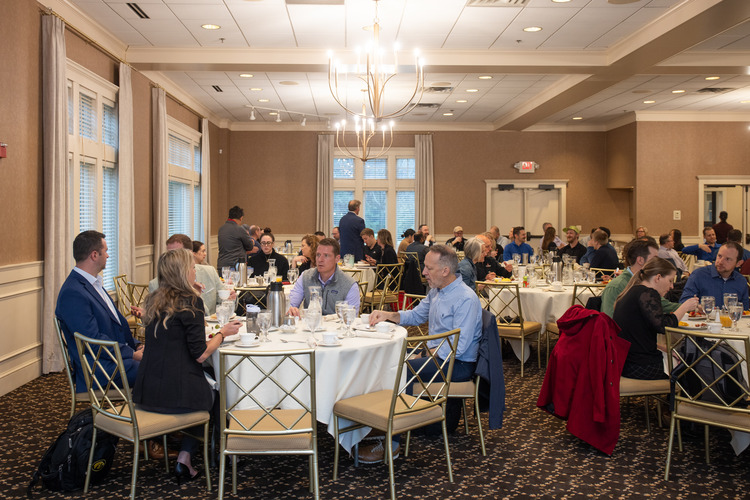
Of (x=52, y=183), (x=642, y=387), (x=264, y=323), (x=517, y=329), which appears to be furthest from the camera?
(x=517, y=329)

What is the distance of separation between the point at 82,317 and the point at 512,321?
175 inches

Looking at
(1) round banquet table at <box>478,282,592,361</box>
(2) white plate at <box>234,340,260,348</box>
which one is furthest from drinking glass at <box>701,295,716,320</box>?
(2) white plate at <box>234,340,260,348</box>

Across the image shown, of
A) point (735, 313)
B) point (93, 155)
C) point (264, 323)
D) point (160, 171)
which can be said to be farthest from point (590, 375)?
point (160, 171)

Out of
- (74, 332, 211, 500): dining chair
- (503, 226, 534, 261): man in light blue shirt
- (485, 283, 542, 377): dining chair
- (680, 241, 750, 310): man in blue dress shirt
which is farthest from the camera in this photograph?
(503, 226, 534, 261): man in light blue shirt

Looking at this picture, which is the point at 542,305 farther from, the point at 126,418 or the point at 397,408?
the point at 126,418

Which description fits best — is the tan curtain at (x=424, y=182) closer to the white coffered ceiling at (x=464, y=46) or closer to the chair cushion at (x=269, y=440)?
A: the white coffered ceiling at (x=464, y=46)

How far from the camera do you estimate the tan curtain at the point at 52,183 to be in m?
6.34

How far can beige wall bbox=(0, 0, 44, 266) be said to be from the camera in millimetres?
5746

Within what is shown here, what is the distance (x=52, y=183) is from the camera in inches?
251

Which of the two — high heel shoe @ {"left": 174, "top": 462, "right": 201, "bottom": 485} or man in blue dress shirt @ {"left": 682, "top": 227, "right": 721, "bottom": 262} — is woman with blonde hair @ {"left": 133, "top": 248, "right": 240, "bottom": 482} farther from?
man in blue dress shirt @ {"left": 682, "top": 227, "right": 721, "bottom": 262}

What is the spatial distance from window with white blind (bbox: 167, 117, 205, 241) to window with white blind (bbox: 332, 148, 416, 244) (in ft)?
12.3

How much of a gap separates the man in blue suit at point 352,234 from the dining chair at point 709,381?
22.1 ft

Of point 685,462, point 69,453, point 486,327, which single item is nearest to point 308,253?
point 486,327

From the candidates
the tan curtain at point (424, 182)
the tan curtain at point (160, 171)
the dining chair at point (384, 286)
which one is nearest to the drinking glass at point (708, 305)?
the dining chair at point (384, 286)
